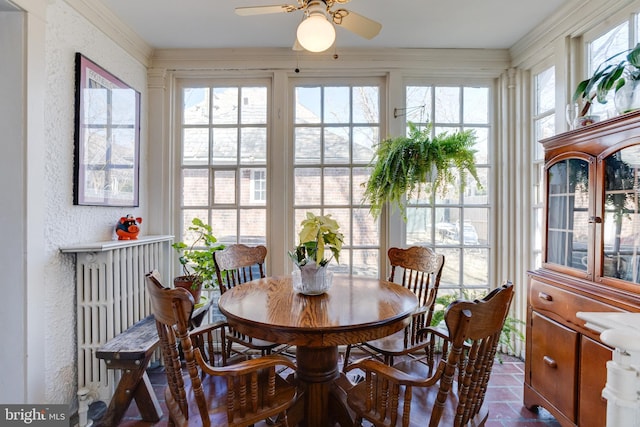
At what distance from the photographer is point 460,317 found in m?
0.96

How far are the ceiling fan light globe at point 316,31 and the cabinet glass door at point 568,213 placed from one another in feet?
5.00

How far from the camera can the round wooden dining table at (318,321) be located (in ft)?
3.91

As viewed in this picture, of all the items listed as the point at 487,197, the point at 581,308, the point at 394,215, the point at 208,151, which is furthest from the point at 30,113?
the point at 487,197

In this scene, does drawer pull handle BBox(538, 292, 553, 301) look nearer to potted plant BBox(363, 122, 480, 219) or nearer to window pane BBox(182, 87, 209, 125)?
potted plant BBox(363, 122, 480, 219)

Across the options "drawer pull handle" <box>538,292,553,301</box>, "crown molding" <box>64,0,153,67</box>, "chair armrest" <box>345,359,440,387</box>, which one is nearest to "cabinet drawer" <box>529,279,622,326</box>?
"drawer pull handle" <box>538,292,553,301</box>

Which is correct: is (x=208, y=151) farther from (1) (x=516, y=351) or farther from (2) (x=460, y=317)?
(1) (x=516, y=351)

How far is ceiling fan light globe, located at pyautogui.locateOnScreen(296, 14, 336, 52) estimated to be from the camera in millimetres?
1356

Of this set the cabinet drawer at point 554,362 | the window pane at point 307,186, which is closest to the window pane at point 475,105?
the window pane at point 307,186

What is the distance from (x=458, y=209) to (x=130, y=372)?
2.71m

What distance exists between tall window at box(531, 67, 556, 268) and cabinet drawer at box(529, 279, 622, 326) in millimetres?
689

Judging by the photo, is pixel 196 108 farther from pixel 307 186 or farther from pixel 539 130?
pixel 539 130

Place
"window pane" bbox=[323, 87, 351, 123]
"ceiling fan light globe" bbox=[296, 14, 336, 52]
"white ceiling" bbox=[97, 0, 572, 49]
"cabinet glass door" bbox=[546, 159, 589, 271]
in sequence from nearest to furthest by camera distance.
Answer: "ceiling fan light globe" bbox=[296, 14, 336, 52] < "cabinet glass door" bbox=[546, 159, 589, 271] < "white ceiling" bbox=[97, 0, 572, 49] < "window pane" bbox=[323, 87, 351, 123]

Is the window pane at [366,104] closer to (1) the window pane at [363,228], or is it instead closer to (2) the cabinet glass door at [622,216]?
(1) the window pane at [363,228]

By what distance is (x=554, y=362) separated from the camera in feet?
5.61
